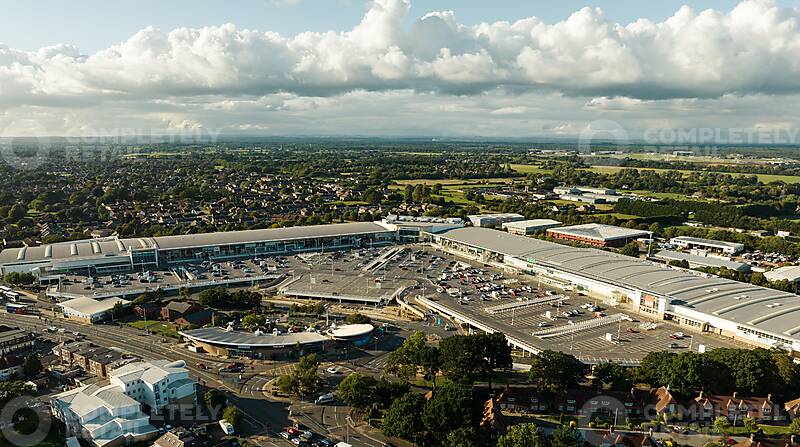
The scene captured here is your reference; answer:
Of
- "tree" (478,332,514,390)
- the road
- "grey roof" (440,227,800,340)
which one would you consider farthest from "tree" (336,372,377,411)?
"grey roof" (440,227,800,340)

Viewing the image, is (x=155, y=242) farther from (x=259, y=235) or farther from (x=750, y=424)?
(x=750, y=424)

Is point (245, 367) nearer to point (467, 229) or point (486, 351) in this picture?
point (486, 351)

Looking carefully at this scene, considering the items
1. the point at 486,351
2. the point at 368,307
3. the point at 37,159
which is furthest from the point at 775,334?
the point at 37,159

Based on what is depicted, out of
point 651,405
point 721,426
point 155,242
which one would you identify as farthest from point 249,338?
point 155,242

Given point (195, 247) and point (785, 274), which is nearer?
point (785, 274)

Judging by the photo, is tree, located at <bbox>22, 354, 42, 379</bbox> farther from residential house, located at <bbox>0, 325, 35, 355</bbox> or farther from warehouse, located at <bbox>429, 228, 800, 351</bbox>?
warehouse, located at <bbox>429, 228, 800, 351</bbox>

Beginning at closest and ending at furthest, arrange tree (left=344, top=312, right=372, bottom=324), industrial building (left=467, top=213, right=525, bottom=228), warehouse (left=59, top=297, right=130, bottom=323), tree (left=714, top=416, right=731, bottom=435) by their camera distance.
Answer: tree (left=714, top=416, right=731, bottom=435), tree (left=344, top=312, right=372, bottom=324), warehouse (left=59, top=297, right=130, bottom=323), industrial building (left=467, top=213, right=525, bottom=228)
